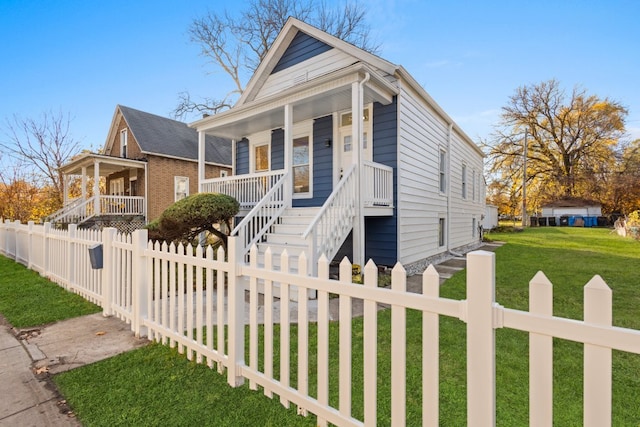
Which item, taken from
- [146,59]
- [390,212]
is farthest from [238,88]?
[390,212]

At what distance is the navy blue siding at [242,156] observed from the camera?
11038 millimetres

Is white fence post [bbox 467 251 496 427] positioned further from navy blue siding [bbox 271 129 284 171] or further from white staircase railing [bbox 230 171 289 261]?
navy blue siding [bbox 271 129 284 171]

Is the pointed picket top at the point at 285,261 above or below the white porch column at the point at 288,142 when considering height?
below

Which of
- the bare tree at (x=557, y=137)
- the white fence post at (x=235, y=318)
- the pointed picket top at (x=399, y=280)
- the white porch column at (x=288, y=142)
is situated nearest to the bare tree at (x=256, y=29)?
the white porch column at (x=288, y=142)

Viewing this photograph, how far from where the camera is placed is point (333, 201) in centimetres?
599

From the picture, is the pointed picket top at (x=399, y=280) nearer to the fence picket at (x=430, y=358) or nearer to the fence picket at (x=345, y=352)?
the fence picket at (x=430, y=358)

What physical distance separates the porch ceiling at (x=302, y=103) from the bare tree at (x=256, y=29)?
10.4 metres

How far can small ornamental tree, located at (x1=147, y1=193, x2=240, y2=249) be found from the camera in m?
6.88

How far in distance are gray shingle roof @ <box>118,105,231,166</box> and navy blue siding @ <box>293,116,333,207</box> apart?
1193 cm

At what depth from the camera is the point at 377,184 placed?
7059mm

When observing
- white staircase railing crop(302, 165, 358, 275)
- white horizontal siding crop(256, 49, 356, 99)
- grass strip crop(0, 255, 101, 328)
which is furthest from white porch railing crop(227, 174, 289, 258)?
white horizontal siding crop(256, 49, 356, 99)

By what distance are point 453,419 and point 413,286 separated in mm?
4204

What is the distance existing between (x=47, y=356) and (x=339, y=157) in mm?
6892

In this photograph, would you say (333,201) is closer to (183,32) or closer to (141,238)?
(141,238)
